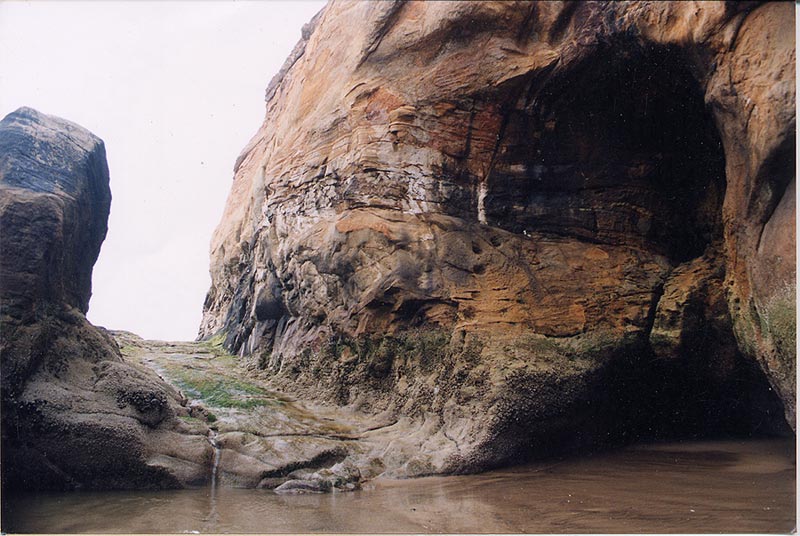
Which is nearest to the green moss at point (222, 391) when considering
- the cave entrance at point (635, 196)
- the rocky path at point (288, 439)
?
the rocky path at point (288, 439)

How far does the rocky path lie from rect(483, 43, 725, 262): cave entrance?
202 centimetres

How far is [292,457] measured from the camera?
4.80 metres

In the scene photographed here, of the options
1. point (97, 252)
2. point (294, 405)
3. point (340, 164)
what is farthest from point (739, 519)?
point (97, 252)

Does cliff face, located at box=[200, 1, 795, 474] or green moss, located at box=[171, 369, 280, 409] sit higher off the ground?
cliff face, located at box=[200, 1, 795, 474]

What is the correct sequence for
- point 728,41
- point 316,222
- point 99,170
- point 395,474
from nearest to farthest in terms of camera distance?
point 728,41 < point 395,474 < point 99,170 < point 316,222

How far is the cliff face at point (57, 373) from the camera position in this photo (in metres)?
4.24

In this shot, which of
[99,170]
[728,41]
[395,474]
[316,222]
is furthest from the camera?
[316,222]

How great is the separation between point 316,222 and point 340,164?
0.65 metres

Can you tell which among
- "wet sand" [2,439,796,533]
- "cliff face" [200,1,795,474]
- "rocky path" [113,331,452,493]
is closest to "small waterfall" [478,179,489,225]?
"cliff face" [200,1,795,474]

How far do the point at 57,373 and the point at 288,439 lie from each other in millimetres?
1651

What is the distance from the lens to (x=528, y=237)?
18.9 feet

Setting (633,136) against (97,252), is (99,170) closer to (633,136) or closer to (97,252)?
(97,252)

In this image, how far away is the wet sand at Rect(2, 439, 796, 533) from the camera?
3.47 meters

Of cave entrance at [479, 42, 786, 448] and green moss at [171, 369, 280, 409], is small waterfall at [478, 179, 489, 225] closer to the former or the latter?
cave entrance at [479, 42, 786, 448]
